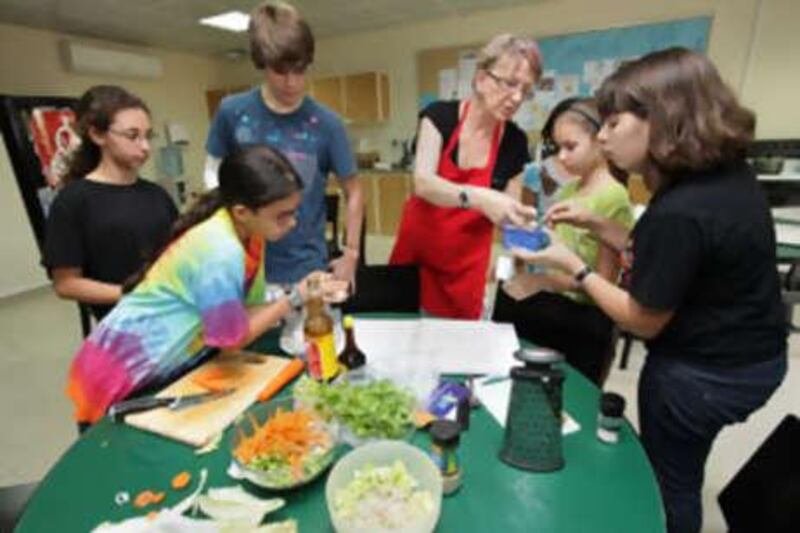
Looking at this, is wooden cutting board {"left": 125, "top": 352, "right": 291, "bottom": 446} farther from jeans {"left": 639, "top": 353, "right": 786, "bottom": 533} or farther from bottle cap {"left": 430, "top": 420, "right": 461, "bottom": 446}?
jeans {"left": 639, "top": 353, "right": 786, "bottom": 533}

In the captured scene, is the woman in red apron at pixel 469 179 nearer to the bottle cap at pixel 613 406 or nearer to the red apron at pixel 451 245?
the red apron at pixel 451 245

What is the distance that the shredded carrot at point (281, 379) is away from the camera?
1.10 metres

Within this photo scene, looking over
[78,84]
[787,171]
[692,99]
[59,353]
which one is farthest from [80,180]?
[787,171]

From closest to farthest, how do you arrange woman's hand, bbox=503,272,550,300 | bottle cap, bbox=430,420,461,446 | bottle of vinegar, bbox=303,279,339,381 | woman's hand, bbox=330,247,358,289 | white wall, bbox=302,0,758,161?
bottle cap, bbox=430,420,461,446
bottle of vinegar, bbox=303,279,339,381
woman's hand, bbox=503,272,550,300
woman's hand, bbox=330,247,358,289
white wall, bbox=302,0,758,161

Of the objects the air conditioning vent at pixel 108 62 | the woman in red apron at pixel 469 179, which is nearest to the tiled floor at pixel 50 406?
the woman in red apron at pixel 469 179

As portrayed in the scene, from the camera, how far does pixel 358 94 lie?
5.93 meters

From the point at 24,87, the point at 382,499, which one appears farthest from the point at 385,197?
the point at 382,499

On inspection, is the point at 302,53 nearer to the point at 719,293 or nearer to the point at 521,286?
the point at 521,286

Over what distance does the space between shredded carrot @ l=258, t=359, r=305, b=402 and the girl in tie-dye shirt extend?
129 mm

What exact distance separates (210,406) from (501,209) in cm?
94

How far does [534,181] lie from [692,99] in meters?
0.94

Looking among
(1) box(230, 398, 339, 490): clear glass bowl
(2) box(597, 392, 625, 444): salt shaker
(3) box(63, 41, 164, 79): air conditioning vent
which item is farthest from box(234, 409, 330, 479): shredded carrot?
(3) box(63, 41, 164, 79): air conditioning vent

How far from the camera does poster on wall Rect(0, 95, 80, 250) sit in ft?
11.8

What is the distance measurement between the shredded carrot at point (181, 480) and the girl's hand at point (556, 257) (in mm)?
928
